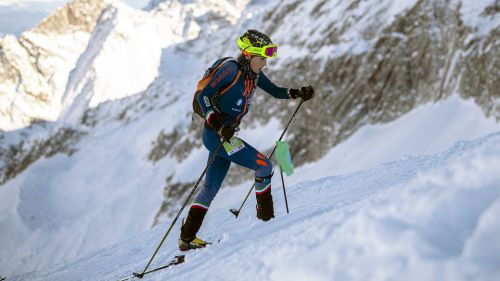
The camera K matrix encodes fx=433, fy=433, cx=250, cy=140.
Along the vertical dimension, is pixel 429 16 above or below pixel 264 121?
above

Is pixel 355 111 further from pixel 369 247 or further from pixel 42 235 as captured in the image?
pixel 42 235

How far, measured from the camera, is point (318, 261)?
2873 mm

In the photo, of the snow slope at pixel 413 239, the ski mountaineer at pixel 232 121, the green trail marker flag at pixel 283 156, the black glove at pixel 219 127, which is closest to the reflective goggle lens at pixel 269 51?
the ski mountaineer at pixel 232 121

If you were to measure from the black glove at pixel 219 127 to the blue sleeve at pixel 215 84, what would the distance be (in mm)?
114

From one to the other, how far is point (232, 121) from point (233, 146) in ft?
1.29

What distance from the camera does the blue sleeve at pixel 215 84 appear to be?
582 centimetres

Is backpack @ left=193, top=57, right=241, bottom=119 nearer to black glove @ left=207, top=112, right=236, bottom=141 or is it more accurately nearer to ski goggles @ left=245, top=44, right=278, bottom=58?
black glove @ left=207, top=112, right=236, bottom=141

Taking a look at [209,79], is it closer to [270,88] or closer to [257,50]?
[257,50]

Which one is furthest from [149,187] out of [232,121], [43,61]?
[43,61]

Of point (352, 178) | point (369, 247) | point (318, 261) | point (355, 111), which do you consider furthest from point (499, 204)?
point (355, 111)

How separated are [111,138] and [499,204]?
6127cm

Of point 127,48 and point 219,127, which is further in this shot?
point 127,48

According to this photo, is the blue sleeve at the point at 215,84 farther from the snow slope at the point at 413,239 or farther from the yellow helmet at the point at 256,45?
the snow slope at the point at 413,239

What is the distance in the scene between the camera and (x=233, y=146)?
6.02 metres
